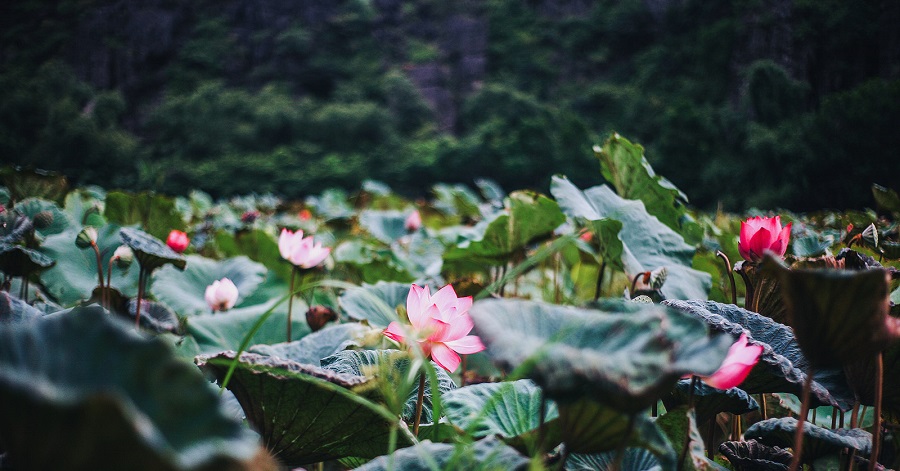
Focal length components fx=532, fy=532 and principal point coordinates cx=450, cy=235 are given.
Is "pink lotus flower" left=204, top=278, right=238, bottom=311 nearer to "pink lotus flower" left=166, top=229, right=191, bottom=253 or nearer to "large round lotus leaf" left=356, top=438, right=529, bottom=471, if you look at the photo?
"pink lotus flower" left=166, top=229, right=191, bottom=253

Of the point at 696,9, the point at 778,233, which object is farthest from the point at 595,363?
the point at 696,9

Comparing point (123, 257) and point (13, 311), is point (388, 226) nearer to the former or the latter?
point (123, 257)

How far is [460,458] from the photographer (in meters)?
0.26

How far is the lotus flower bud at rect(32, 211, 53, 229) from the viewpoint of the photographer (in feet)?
2.61

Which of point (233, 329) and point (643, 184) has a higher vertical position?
point (643, 184)

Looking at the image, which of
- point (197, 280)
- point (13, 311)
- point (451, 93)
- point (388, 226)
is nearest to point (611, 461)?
point (13, 311)

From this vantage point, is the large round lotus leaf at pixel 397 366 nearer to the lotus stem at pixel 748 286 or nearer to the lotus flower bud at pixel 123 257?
the lotus stem at pixel 748 286

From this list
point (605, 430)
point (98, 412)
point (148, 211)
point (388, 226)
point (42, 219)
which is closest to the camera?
point (98, 412)

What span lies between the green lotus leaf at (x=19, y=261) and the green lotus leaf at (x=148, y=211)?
0.59 m

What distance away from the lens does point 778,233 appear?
44 centimetres

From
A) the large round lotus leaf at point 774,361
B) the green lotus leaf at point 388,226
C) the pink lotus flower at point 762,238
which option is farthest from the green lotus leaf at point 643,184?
the green lotus leaf at point 388,226

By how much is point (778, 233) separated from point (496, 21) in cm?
1665

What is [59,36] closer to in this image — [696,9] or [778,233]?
[778,233]

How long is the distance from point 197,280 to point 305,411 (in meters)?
0.72
